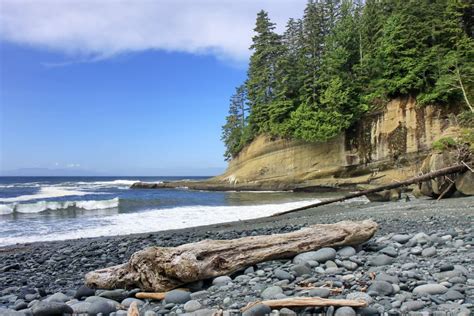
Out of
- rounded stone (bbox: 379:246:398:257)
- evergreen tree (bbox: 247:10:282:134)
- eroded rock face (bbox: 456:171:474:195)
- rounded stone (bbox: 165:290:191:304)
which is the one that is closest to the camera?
rounded stone (bbox: 165:290:191:304)

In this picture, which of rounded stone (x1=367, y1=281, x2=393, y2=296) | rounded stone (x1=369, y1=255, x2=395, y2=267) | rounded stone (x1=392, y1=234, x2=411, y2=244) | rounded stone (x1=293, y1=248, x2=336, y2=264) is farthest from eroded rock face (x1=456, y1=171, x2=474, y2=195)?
rounded stone (x1=367, y1=281, x2=393, y2=296)

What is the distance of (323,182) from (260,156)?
8.98 m

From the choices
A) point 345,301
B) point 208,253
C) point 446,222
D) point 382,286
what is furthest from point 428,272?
point 446,222

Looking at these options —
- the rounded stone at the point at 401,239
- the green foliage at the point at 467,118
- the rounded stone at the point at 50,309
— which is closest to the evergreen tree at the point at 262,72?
the green foliage at the point at 467,118

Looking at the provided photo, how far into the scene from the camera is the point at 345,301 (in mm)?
3055

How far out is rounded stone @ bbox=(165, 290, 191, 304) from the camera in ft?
12.1

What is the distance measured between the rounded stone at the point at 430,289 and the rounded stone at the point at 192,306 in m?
2.09

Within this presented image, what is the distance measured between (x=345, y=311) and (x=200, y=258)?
6.25ft

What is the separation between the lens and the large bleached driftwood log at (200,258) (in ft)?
13.4

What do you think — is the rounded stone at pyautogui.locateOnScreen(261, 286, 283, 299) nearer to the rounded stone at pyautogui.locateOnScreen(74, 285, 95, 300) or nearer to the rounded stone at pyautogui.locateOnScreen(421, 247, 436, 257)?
the rounded stone at pyautogui.locateOnScreen(74, 285, 95, 300)

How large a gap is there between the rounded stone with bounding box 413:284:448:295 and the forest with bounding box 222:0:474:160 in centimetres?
1811

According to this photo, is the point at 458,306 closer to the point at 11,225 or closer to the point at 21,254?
the point at 21,254

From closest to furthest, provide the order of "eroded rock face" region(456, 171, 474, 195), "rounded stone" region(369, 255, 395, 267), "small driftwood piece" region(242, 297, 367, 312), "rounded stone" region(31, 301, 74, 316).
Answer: "small driftwood piece" region(242, 297, 367, 312) → "rounded stone" region(31, 301, 74, 316) → "rounded stone" region(369, 255, 395, 267) → "eroded rock face" region(456, 171, 474, 195)

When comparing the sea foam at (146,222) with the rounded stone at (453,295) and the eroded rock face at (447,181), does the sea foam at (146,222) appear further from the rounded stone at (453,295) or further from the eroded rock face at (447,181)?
the rounded stone at (453,295)
